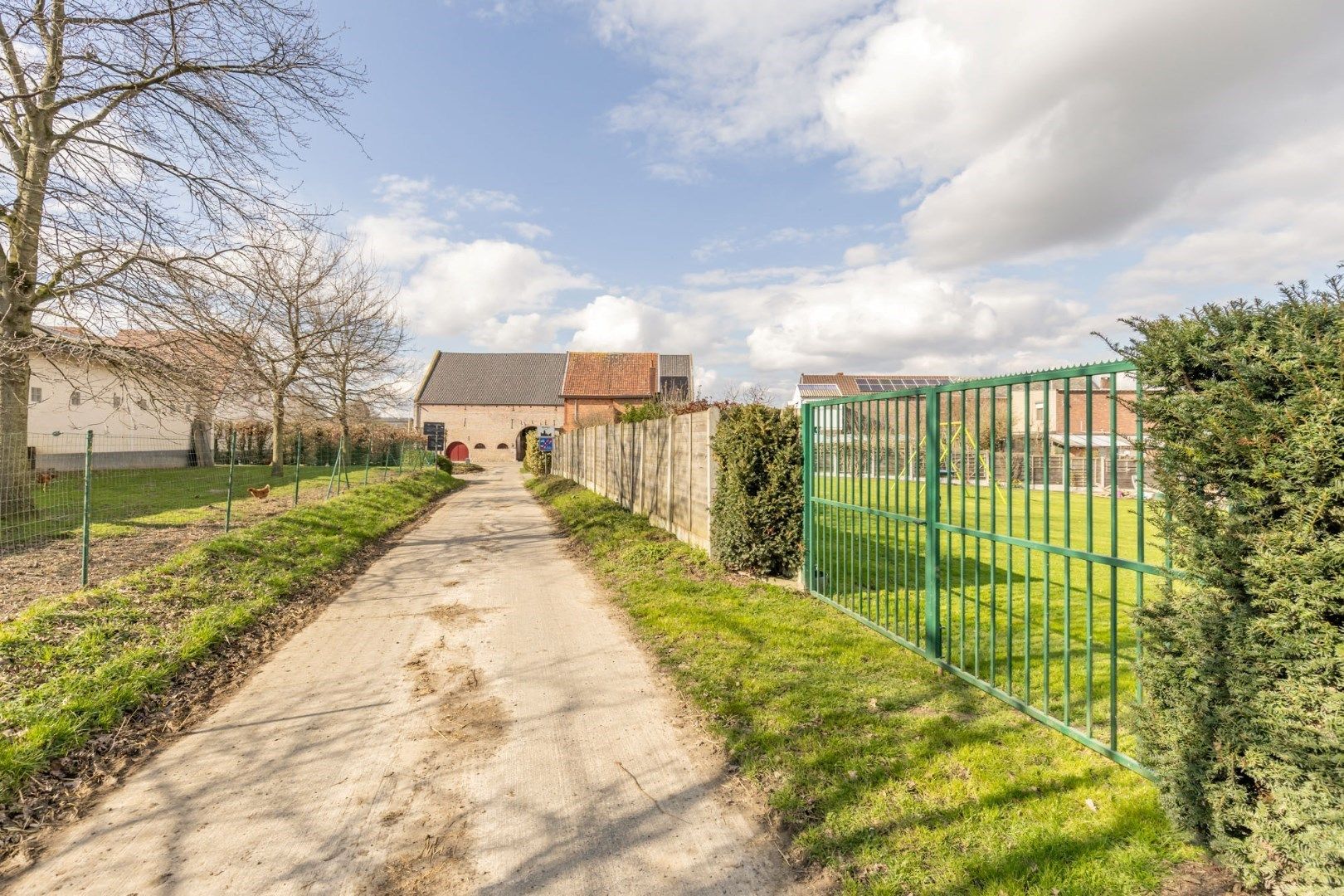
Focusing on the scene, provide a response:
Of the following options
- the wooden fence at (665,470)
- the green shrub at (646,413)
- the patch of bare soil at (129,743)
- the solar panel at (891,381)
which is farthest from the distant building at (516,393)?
the patch of bare soil at (129,743)

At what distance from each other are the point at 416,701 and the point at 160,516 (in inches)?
431

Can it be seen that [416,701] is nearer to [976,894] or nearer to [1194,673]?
[976,894]

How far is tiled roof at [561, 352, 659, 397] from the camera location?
47.1 meters

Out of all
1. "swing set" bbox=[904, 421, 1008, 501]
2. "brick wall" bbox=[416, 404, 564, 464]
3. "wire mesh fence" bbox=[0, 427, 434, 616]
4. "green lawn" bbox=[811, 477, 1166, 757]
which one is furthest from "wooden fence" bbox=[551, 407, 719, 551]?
"brick wall" bbox=[416, 404, 564, 464]

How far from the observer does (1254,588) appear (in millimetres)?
2182

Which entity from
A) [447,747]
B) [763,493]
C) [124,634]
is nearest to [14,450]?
[124,634]

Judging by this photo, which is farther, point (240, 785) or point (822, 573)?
point (822, 573)

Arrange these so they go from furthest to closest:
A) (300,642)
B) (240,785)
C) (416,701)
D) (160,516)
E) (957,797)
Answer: (160,516) → (300,642) → (416,701) → (240,785) → (957,797)

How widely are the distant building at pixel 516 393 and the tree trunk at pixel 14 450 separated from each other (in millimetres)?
36648

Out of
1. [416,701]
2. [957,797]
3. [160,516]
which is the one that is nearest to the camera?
[957,797]

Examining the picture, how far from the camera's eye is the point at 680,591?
688 cm

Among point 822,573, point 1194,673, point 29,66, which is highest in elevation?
point 29,66

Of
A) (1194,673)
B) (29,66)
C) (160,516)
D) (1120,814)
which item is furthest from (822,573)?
(160,516)

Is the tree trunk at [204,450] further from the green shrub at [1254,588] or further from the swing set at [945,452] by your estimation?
the green shrub at [1254,588]
